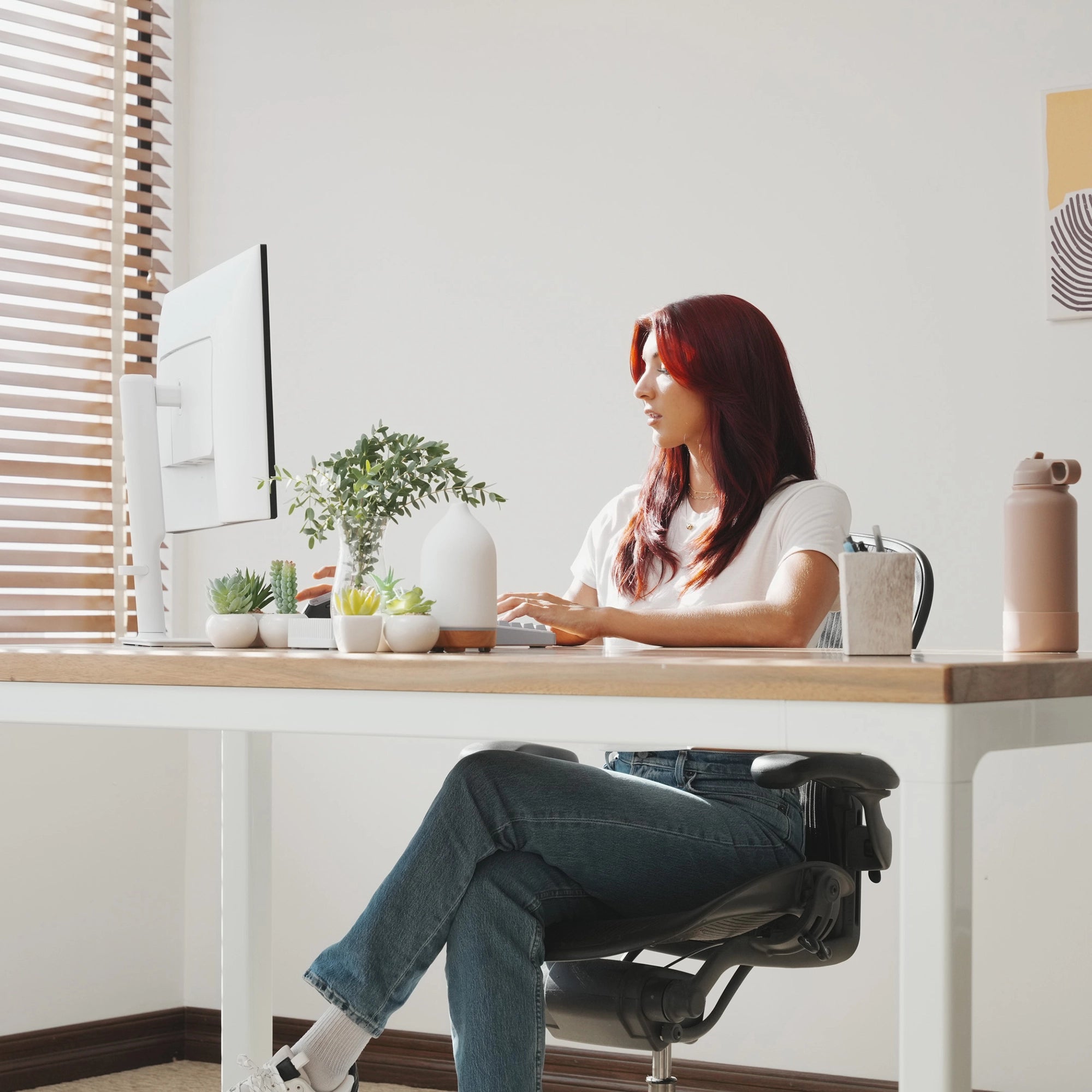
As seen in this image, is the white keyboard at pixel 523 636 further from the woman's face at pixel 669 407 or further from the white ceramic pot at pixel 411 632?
the woman's face at pixel 669 407

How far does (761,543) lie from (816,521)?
0.33 feet

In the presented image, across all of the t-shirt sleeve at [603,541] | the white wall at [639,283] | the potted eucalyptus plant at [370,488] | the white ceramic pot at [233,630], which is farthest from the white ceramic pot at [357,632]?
the white wall at [639,283]

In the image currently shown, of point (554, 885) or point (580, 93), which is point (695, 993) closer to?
point (554, 885)

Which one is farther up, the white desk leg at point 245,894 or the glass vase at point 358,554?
the glass vase at point 358,554

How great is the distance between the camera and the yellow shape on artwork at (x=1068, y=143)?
96.2 inches

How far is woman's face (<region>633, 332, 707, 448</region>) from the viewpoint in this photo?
6.53 feet

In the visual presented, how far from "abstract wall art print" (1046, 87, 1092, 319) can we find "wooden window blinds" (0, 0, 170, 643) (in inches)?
75.1

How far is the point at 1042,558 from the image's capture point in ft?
4.47

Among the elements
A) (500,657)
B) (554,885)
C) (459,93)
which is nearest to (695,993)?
(554,885)

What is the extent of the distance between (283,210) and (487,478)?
817mm

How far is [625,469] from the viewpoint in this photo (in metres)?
2.79

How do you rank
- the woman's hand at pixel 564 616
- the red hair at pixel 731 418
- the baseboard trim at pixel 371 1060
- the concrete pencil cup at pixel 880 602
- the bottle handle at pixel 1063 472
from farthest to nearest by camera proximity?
the baseboard trim at pixel 371 1060 → the red hair at pixel 731 418 → the woman's hand at pixel 564 616 → the bottle handle at pixel 1063 472 → the concrete pencil cup at pixel 880 602

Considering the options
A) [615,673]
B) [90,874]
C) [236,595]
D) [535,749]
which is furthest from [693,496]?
[90,874]

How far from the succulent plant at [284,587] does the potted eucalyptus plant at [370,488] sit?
0.10m
